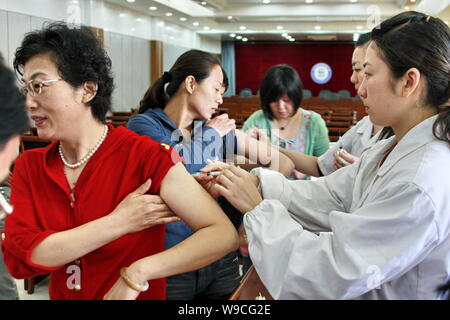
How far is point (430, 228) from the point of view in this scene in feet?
3.03

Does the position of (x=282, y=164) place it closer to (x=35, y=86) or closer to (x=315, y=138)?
(x=315, y=138)

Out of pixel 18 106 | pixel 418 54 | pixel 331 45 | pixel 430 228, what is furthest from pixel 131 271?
pixel 331 45

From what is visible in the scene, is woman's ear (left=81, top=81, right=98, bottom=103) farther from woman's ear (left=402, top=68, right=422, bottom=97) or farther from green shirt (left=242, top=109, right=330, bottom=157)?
green shirt (left=242, top=109, right=330, bottom=157)

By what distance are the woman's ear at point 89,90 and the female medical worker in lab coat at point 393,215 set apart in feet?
1.80

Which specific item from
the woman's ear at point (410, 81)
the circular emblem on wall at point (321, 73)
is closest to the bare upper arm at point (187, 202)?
the woman's ear at point (410, 81)

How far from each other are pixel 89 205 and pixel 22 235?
0.58 feet

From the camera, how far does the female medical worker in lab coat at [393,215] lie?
0.94 metres

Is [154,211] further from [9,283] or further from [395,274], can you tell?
[395,274]

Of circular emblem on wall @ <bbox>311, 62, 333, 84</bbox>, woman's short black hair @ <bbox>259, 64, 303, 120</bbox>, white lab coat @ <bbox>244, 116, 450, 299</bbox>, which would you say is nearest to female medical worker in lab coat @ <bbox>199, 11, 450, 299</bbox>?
white lab coat @ <bbox>244, 116, 450, 299</bbox>

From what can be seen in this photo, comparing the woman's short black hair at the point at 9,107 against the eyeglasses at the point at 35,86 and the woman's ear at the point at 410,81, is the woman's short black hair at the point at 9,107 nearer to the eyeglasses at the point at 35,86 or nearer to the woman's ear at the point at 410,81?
the eyeglasses at the point at 35,86

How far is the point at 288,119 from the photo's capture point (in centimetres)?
278

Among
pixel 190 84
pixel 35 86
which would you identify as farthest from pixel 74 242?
pixel 190 84

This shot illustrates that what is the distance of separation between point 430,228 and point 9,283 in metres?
1.04

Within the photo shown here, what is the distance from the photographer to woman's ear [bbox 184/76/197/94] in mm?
1849
